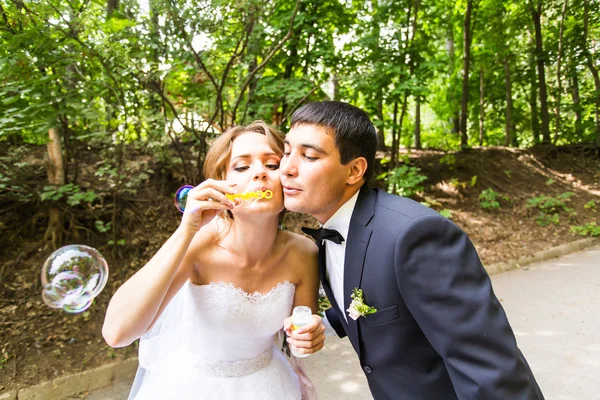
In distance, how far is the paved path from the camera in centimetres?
346

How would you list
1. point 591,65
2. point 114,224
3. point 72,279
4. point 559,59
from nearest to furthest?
point 72,279
point 114,224
point 559,59
point 591,65

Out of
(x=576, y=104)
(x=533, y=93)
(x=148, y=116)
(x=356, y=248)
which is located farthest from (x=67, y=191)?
(x=576, y=104)

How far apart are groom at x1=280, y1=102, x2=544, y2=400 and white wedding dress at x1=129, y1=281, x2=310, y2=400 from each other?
462mm

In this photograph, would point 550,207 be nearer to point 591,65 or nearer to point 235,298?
point 591,65

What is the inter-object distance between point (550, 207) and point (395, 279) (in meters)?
9.07

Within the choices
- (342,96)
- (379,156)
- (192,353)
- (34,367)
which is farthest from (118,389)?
(379,156)

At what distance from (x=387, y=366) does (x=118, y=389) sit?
3.30 m

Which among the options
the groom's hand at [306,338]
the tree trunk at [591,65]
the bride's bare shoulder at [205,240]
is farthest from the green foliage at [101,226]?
the tree trunk at [591,65]

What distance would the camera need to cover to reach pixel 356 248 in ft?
5.26

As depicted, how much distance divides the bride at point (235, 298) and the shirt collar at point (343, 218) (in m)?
0.28

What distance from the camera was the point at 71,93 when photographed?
3926 mm

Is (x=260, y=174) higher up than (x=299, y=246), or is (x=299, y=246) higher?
(x=260, y=174)

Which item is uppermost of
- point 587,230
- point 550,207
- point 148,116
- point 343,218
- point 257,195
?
point 148,116

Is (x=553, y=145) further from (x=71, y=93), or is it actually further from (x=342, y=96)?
(x=71, y=93)
